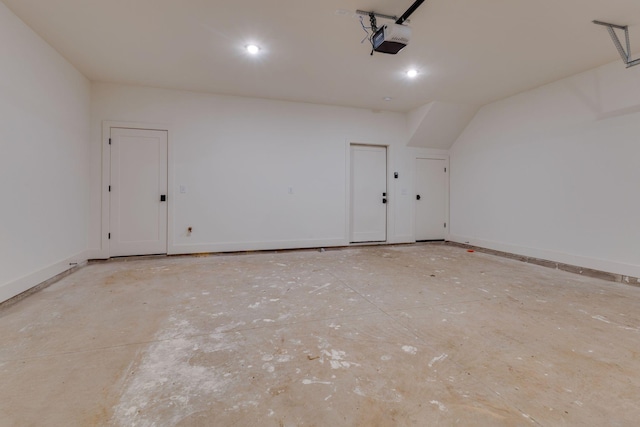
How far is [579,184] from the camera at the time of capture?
13.6 feet

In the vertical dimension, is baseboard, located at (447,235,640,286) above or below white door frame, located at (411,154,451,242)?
below

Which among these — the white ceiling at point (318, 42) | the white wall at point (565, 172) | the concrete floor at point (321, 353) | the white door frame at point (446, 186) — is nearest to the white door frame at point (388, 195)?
the white door frame at point (446, 186)

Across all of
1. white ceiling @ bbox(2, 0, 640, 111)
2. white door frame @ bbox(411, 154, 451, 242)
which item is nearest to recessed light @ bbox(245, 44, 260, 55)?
white ceiling @ bbox(2, 0, 640, 111)

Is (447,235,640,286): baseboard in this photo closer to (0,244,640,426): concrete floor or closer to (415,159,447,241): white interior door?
(0,244,640,426): concrete floor

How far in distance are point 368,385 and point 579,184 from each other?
4504 millimetres

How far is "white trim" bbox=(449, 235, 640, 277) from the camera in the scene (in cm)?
364

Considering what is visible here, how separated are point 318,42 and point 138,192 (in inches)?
145

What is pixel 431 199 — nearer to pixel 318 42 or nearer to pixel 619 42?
pixel 619 42

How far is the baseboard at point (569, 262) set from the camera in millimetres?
3631

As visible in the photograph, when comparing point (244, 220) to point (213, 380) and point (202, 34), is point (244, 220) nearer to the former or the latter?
point (202, 34)

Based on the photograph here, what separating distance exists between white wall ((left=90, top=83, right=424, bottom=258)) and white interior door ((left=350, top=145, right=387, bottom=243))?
24 cm

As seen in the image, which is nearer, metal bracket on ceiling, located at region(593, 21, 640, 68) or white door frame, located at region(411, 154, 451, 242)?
metal bracket on ceiling, located at region(593, 21, 640, 68)

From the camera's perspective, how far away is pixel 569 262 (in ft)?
13.9

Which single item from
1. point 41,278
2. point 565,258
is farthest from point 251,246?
point 565,258
